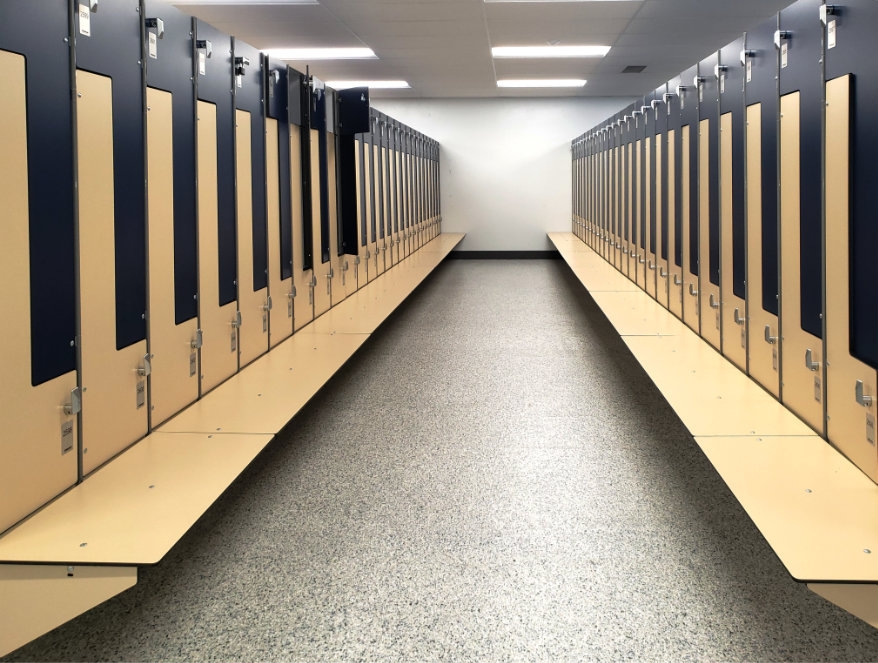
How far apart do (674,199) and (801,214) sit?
241 centimetres

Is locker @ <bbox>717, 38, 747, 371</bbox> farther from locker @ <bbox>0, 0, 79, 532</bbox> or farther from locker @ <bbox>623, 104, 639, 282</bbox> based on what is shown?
locker @ <bbox>623, 104, 639, 282</bbox>

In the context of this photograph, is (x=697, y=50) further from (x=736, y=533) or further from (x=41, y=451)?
(x=41, y=451)

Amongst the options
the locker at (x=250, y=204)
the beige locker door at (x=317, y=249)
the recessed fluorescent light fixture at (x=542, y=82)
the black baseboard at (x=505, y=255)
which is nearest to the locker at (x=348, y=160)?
the beige locker door at (x=317, y=249)

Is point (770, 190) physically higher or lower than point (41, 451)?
higher

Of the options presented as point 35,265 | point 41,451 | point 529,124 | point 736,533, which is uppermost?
point 529,124

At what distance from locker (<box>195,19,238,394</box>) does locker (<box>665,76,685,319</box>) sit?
9.10 feet

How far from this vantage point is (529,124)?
15062 mm

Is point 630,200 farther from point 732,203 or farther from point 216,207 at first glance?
point 216,207

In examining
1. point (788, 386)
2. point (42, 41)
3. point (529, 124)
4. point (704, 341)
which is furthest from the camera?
point (529, 124)

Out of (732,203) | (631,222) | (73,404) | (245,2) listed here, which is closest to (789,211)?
(732,203)

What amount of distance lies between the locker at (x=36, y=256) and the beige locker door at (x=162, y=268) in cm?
61

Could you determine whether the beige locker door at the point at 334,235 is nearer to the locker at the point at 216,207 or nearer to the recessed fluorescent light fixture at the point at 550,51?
the locker at the point at 216,207

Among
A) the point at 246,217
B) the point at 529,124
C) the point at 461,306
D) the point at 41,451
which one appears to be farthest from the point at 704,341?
the point at 529,124

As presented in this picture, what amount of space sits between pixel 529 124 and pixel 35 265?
13.5 m
